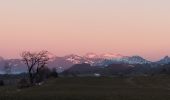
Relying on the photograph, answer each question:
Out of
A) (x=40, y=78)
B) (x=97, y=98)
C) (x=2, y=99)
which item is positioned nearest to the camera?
(x=2, y=99)

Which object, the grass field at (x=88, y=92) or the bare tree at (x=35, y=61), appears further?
the bare tree at (x=35, y=61)

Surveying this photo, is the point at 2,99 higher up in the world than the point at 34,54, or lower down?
lower down

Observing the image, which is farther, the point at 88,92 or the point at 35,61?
the point at 35,61

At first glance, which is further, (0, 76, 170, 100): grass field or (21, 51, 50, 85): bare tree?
(21, 51, 50, 85): bare tree

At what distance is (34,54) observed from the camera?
602 ft

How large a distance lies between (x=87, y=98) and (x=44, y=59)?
119 m

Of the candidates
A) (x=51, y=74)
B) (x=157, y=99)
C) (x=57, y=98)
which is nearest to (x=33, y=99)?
(x=57, y=98)

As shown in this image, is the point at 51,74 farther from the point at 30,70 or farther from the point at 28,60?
the point at 30,70

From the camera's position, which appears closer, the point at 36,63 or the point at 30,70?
the point at 30,70

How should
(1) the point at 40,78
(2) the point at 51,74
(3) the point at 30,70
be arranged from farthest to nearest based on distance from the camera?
(2) the point at 51,74, (1) the point at 40,78, (3) the point at 30,70

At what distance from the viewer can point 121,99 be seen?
63.1 m

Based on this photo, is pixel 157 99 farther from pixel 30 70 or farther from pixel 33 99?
pixel 30 70

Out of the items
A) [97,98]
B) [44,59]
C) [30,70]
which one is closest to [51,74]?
[44,59]

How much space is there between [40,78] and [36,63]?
541 centimetres
